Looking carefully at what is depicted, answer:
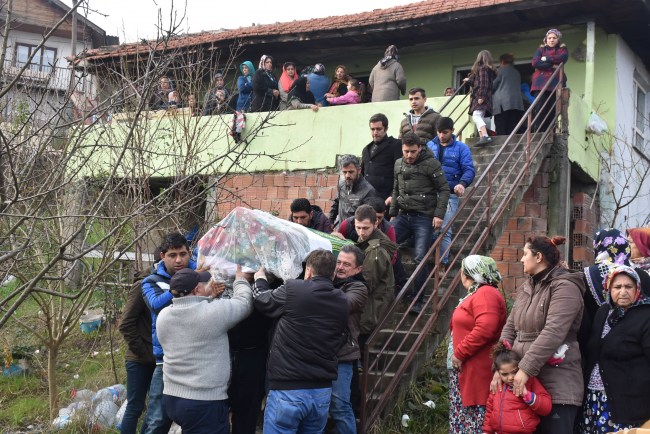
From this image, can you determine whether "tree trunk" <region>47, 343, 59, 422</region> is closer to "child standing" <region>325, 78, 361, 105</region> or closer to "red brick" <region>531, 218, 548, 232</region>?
"child standing" <region>325, 78, 361, 105</region>

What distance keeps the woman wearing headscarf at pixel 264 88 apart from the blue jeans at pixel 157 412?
680cm

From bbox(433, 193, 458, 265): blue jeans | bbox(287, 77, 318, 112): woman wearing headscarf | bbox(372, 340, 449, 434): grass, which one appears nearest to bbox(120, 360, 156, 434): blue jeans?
bbox(372, 340, 449, 434): grass

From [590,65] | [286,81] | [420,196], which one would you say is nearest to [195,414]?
[420,196]

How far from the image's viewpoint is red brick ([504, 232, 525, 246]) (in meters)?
10.0

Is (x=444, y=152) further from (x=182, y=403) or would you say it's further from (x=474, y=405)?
(x=182, y=403)

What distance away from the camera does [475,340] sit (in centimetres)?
513

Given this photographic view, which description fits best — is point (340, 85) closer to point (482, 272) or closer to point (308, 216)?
point (308, 216)

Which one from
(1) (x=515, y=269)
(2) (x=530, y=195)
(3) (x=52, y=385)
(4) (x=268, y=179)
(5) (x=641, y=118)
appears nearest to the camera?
(3) (x=52, y=385)

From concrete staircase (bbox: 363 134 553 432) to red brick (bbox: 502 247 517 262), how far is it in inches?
47.2

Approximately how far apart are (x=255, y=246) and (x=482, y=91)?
17.7 ft

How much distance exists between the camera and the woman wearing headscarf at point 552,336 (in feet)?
15.3

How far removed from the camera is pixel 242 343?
5328 mm

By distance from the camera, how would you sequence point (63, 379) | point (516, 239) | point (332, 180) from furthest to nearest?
point (332, 180) < point (516, 239) < point (63, 379)

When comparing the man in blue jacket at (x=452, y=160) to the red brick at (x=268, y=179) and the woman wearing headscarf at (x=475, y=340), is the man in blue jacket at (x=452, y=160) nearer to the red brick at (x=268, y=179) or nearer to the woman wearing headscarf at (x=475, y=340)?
the woman wearing headscarf at (x=475, y=340)
